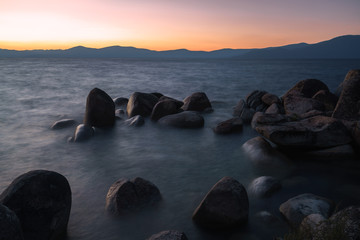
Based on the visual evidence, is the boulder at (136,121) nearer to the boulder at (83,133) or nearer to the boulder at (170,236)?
the boulder at (83,133)

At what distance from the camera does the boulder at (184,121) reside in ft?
40.1

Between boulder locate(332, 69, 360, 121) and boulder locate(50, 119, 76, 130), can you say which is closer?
boulder locate(332, 69, 360, 121)

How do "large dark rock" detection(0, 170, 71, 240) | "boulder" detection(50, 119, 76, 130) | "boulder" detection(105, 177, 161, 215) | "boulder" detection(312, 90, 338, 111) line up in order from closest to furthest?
"large dark rock" detection(0, 170, 71, 240) → "boulder" detection(105, 177, 161, 215) → "boulder" detection(50, 119, 76, 130) → "boulder" detection(312, 90, 338, 111)

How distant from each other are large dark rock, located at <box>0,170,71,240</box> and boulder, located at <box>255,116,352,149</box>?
5853mm

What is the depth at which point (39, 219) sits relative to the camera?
4590 millimetres

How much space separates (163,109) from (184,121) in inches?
55.7

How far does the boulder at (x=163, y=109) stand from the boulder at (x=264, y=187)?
7040 mm

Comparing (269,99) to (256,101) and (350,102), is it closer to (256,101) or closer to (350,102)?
(256,101)

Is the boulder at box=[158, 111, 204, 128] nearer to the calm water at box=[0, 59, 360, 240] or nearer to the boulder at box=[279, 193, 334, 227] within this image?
the calm water at box=[0, 59, 360, 240]

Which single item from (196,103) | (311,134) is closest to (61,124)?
(196,103)

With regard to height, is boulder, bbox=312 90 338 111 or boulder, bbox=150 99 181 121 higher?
boulder, bbox=312 90 338 111

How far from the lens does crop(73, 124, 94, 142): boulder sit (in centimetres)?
1052

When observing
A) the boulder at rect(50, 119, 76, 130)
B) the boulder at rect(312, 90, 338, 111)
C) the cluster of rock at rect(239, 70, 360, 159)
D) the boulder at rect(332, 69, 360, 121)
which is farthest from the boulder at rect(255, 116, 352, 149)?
the boulder at rect(50, 119, 76, 130)

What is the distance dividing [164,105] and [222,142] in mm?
3813
